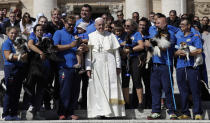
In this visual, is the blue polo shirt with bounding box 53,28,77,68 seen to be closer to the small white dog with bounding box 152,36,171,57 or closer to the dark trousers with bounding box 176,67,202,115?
the small white dog with bounding box 152,36,171,57

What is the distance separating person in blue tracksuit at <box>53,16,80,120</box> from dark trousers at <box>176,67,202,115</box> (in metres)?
2.00

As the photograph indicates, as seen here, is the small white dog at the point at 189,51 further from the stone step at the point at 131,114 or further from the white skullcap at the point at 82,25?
the white skullcap at the point at 82,25

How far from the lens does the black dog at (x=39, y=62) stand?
25.8 feet

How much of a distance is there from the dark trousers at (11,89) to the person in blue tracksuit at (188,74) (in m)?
3.06

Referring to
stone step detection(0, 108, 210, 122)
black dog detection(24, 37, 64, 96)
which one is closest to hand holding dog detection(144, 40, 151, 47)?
stone step detection(0, 108, 210, 122)

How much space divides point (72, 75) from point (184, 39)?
2290mm

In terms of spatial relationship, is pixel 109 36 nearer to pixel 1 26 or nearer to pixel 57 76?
pixel 57 76

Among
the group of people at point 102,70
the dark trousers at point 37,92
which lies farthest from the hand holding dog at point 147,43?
the dark trousers at point 37,92

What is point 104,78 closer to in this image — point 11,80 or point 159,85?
point 159,85

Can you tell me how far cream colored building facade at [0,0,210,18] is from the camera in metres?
17.0

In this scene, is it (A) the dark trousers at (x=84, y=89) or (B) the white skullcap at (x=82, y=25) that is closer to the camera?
(A) the dark trousers at (x=84, y=89)

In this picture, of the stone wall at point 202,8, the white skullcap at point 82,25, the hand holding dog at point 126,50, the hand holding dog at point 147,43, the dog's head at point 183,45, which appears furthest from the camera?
the stone wall at point 202,8

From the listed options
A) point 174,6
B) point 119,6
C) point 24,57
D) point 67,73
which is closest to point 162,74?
point 67,73

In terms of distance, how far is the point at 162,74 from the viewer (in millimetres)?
8102
